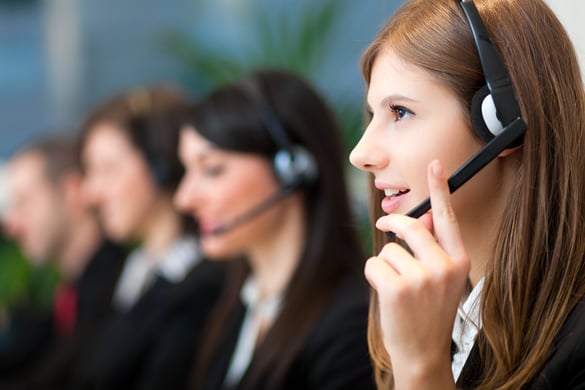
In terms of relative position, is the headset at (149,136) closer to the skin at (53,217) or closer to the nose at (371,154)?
the skin at (53,217)

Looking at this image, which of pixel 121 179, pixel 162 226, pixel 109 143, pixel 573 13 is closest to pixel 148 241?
pixel 162 226

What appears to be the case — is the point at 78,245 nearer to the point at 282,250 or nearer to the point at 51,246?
the point at 51,246

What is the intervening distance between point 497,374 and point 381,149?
282mm

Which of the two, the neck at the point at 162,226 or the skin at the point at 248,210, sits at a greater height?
the skin at the point at 248,210

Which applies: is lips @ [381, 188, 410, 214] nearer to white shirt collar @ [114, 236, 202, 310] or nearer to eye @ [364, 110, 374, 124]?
eye @ [364, 110, 374, 124]

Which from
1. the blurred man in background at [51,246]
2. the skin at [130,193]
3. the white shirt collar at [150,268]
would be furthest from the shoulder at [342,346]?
the blurred man in background at [51,246]

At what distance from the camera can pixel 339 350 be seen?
166 cm

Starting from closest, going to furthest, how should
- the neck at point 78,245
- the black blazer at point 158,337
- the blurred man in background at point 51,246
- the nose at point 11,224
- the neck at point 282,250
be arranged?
the neck at point 282,250, the black blazer at point 158,337, the blurred man in background at point 51,246, the neck at point 78,245, the nose at point 11,224

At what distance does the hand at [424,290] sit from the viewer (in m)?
0.96

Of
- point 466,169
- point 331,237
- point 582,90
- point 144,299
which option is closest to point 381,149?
point 466,169

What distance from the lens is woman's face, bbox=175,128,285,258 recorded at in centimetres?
193

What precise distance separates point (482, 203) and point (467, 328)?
0.50 feet

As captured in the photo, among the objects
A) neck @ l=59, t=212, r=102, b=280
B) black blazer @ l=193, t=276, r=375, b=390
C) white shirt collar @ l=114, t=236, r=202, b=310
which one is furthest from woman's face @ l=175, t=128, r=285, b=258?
neck @ l=59, t=212, r=102, b=280

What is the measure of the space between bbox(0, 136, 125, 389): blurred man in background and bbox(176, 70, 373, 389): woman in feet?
3.95
